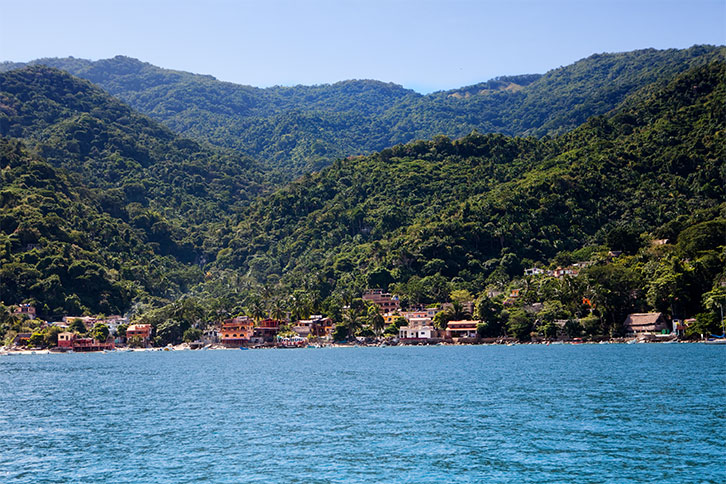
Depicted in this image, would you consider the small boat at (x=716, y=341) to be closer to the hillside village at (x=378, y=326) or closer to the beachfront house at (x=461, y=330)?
the hillside village at (x=378, y=326)

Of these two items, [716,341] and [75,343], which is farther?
[75,343]

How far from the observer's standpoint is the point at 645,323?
10512 cm

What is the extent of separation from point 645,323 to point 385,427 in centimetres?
7844

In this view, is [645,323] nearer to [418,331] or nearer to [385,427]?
[418,331]

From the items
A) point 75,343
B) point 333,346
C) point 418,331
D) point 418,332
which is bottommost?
point 333,346

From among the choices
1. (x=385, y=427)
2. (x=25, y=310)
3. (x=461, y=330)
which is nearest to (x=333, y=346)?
(x=461, y=330)

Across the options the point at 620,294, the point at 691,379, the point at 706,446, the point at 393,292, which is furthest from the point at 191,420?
the point at 393,292

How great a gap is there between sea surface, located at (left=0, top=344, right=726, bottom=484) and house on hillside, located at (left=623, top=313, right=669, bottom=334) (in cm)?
3808

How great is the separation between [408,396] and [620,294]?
6982 centimetres

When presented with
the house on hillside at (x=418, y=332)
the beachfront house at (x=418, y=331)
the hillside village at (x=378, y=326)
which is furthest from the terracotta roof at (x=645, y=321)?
the beachfront house at (x=418, y=331)

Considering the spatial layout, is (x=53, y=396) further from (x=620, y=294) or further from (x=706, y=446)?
(x=620, y=294)

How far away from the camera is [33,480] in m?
27.8

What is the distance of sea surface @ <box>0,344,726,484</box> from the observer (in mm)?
28109

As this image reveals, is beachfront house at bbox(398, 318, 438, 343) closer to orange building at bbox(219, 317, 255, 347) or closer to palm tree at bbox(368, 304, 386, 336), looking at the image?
palm tree at bbox(368, 304, 386, 336)
